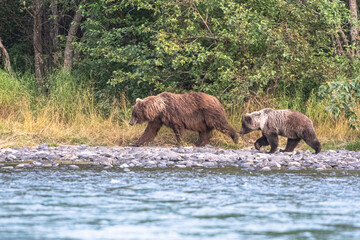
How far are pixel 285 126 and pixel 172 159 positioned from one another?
2162mm

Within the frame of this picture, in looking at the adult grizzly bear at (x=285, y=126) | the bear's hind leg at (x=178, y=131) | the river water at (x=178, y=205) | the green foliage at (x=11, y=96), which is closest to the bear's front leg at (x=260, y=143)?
the adult grizzly bear at (x=285, y=126)

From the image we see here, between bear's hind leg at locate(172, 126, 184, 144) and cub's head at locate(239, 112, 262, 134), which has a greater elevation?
cub's head at locate(239, 112, 262, 134)

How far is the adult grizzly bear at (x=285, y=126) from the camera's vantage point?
10445 millimetres

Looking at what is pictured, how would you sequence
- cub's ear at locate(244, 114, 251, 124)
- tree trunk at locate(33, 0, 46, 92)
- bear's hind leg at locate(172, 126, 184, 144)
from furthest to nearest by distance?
tree trunk at locate(33, 0, 46, 92) < bear's hind leg at locate(172, 126, 184, 144) < cub's ear at locate(244, 114, 251, 124)

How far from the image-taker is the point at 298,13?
13.5 m

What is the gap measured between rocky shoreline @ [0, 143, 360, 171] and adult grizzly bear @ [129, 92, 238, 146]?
1220mm

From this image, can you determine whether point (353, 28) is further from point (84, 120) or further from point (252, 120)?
point (84, 120)

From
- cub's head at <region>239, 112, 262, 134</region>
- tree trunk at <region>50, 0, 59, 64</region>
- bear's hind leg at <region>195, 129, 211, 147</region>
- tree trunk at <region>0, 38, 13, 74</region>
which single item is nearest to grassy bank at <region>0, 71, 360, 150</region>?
bear's hind leg at <region>195, 129, 211, 147</region>

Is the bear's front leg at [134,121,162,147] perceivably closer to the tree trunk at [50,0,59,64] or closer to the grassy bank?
the grassy bank

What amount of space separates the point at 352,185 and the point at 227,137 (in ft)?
18.5

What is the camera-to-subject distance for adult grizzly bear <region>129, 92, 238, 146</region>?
476 inches

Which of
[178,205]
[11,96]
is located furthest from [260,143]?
[11,96]

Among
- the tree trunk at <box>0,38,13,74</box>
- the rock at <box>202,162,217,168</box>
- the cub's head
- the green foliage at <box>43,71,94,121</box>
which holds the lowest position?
the rock at <box>202,162,217,168</box>

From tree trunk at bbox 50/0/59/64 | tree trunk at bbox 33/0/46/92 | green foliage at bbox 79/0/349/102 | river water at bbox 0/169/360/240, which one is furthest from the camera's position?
tree trunk at bbox 50/0/59/64
